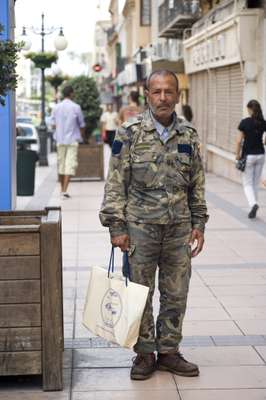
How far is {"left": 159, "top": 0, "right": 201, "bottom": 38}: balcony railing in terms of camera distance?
28.3 m

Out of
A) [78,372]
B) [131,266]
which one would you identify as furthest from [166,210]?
[78,372]

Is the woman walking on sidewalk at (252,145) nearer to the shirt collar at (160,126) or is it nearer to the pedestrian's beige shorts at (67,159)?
the pedestrian's beige shorts at (67,159)

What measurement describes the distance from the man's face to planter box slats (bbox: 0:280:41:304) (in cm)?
125

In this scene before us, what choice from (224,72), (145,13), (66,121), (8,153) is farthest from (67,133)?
(145,13)

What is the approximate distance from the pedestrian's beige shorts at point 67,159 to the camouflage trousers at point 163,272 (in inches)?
453

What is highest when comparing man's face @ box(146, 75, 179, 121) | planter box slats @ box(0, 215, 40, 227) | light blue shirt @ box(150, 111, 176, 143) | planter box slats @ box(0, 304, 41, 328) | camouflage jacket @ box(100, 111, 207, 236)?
man's face @ box(146, 75, 179, 121)

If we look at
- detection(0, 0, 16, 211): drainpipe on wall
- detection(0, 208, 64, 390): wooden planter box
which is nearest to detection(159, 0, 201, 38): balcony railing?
detection(0, 0, 16, 211): drainpipe on wall

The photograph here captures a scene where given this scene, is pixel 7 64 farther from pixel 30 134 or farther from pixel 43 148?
pixel 30 134

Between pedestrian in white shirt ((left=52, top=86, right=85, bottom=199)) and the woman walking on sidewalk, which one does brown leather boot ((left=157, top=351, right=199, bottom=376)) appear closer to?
the woman walking on sidewalk

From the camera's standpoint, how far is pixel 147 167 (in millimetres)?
5438

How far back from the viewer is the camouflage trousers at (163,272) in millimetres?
5523

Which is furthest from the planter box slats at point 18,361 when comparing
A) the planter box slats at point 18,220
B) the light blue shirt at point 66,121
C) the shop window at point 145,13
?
the shop window at point 145,13

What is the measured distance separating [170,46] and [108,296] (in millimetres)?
29524

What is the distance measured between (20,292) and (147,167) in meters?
1.05
